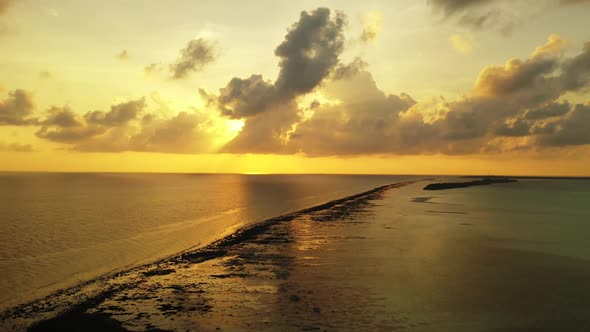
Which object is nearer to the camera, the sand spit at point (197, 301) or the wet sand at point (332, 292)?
the sand spit at point (197, 301)

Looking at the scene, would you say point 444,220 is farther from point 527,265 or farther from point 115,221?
point 115,221

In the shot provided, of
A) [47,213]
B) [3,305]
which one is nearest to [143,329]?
[3,305]

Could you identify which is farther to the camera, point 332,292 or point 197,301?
point 332,292

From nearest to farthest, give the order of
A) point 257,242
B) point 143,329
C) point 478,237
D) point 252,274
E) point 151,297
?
point 143,329
point 151,297
point 252,274
point 257,242
point 478,237

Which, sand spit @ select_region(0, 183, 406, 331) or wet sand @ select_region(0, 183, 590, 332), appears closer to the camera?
sand spit @ select_region(0, 183, 406, 331)
